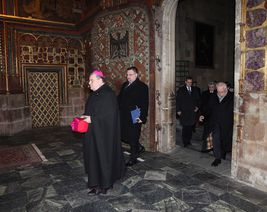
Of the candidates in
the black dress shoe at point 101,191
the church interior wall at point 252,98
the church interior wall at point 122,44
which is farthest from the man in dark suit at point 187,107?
the black dress shoe at point 101,191

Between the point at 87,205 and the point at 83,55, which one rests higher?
the point at 83,55

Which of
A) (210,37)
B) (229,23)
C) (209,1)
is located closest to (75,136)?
(210,37)

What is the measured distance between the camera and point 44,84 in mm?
8789

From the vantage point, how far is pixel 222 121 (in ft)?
15.2

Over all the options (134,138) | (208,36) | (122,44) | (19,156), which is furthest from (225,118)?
(208,36)

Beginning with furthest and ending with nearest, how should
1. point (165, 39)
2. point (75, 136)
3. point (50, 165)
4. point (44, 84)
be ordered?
1. point (44, 84)
2. point (75, 136)
3. point (165, 39)
4. point (50, 165)

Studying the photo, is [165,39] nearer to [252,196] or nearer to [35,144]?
[252,196]

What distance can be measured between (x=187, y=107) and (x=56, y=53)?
5.39 meters

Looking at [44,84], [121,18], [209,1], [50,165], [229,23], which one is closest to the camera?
[50,165]

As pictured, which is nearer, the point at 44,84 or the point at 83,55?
the point at 44,84

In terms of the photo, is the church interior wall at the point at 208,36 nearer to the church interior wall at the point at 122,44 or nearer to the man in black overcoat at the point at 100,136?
the church interior wall at the point at 122,44

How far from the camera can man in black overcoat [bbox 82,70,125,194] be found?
351cm

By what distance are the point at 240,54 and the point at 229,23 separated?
8.37m

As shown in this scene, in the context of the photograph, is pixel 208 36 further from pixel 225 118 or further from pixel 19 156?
pixel 19 156
